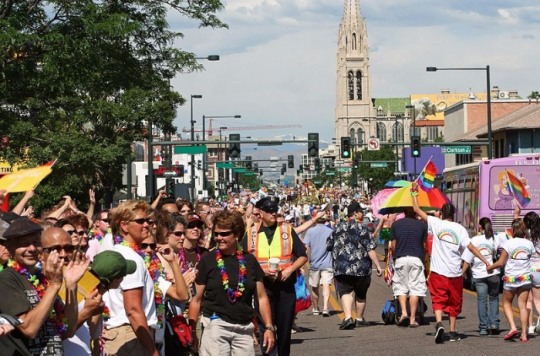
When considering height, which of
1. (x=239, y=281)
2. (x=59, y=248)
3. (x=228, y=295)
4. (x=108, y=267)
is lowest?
(x=228, y=295)

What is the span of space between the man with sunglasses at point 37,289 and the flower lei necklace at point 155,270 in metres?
1.30

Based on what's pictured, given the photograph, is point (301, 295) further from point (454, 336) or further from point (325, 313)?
point (325, 313)

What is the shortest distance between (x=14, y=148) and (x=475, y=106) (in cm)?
7870

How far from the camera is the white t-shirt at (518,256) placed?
15.7 metres

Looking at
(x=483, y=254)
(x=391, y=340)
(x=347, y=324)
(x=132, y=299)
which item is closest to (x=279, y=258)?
(x=391, y=340)

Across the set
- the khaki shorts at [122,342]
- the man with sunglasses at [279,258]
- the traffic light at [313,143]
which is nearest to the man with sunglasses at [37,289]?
the khaki shorts at [122,342]

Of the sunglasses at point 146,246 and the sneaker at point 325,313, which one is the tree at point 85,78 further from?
the sunglasses at point 146,246

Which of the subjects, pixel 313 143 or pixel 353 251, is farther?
pixel 313 143

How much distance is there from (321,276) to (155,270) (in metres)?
12.5

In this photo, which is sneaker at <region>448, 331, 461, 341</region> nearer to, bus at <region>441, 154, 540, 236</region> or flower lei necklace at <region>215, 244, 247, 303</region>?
flower lei necklace at <region>215, 244, 247, 303</region>

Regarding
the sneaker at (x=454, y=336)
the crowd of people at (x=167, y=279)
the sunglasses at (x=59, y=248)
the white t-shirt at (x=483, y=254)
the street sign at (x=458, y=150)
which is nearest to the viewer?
the crowd of people at (x=167, y=279)

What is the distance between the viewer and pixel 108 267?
22.8 feet

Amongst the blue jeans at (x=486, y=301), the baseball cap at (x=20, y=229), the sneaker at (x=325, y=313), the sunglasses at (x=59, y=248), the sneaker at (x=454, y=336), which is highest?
the baseball cap at (x=20, y=229)

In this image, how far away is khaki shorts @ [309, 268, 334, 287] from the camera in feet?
68.4
